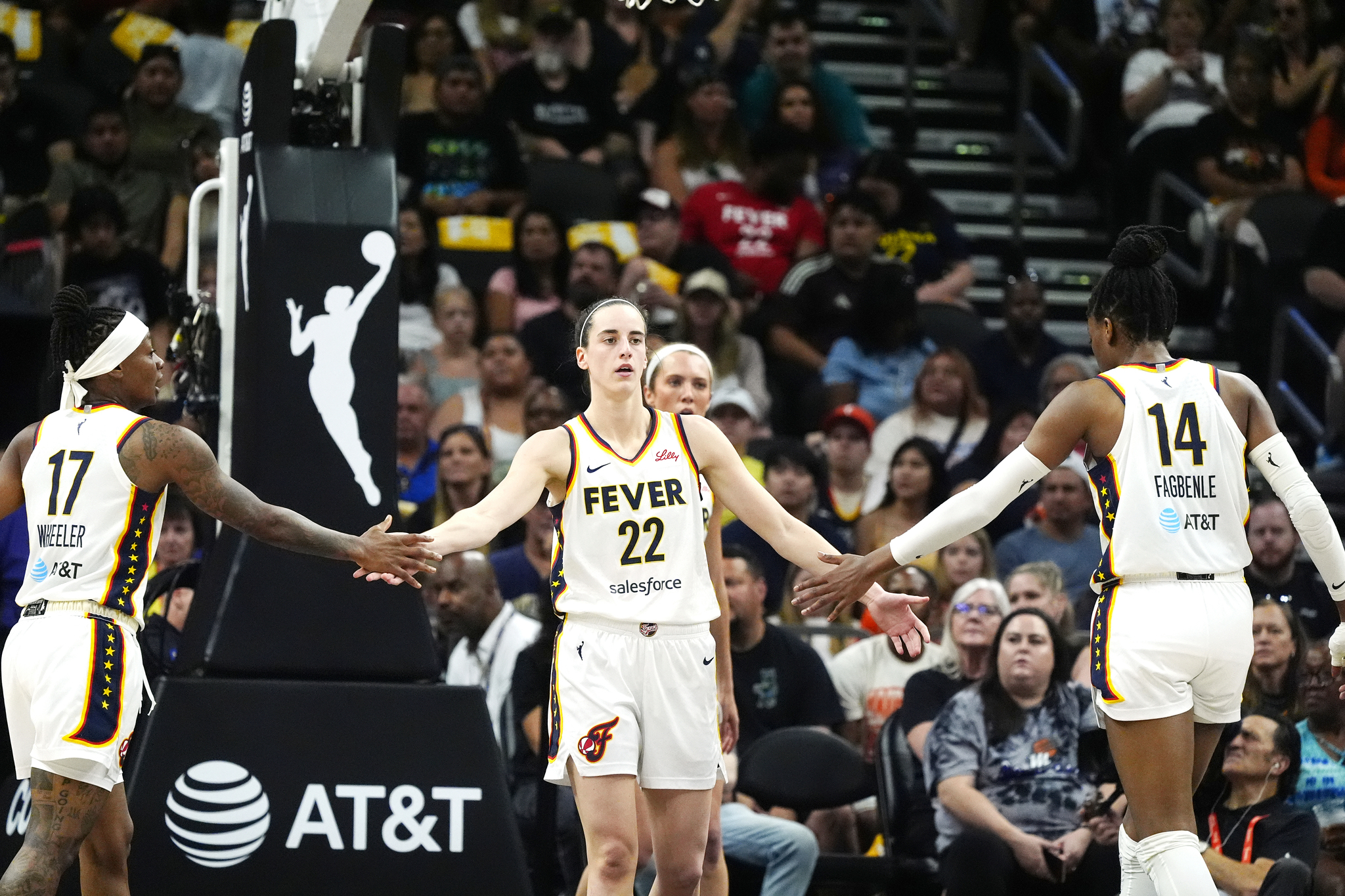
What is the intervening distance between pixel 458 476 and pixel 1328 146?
6.86 metres

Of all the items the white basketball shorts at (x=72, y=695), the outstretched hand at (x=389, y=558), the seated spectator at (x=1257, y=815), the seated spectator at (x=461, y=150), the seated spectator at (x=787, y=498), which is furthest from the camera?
the seated spectator at (x=461, y=150)

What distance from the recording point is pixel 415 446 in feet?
33.8

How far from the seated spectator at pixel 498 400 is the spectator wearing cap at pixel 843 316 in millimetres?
1740

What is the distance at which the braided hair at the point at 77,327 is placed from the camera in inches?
229

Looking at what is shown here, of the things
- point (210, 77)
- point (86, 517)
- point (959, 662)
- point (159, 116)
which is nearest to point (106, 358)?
point (86, 517)

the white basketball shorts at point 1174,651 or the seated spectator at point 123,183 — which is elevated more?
the seated spectator at point 123,183

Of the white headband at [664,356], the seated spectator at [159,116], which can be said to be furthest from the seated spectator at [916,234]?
the white headband at [664,356]

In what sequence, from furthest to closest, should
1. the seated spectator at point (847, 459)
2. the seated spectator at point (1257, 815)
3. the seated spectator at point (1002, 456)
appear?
the seated spectator at point (1002, 456)
the seated spectator at point (847, 459)
the seated spectator at point (1257, 815)

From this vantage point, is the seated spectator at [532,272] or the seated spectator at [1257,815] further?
the seated spectator at [532,272]

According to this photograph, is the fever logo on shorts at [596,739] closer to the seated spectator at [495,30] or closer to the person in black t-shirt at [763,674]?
the person in black t-shirt at [763,674]

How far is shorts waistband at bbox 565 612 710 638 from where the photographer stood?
5.70m

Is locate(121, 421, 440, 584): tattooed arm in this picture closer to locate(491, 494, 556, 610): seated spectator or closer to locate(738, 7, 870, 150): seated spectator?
locate(491, 494, 556, 610): seated spectator

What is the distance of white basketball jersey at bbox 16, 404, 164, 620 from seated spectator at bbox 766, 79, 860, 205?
7.40 meters

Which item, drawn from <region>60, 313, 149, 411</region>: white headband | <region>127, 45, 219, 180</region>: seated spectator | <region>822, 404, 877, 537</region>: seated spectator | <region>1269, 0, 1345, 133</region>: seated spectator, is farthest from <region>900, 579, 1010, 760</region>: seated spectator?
<region>1269, 0, 1345, 133</region>: seated spectator
